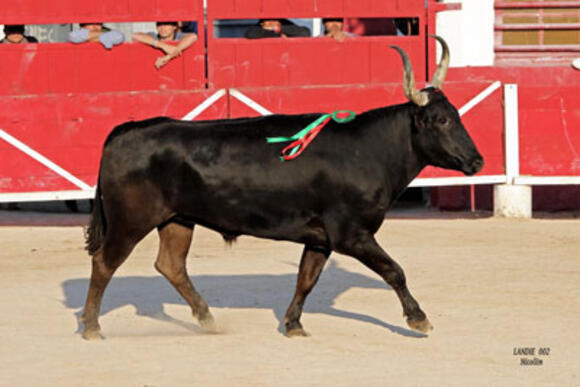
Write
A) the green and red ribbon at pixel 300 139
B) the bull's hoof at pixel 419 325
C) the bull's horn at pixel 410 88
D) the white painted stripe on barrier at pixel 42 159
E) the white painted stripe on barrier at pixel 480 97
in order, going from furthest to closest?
the white painted stripe on barrier at pixel 480 97 → the white painted stripe on barrier at pixel 42 159 → the green and red ribbon at pixel 300 139 → the bull's horn at pixel 410 88 → the bull's hoof at pixel 419 325

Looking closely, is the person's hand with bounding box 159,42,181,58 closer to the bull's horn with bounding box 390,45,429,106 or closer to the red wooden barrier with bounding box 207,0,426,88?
the red wooden barrier with bounding box 207,0,426,88

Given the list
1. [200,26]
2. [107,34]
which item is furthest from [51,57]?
[200,26]

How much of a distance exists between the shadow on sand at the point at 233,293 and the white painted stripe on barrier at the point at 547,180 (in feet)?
12.3

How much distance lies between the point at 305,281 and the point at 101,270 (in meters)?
1.14

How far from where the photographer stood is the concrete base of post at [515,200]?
12.8 metres

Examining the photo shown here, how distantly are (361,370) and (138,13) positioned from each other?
25.3 ft

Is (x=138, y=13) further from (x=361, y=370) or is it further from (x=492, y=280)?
(x=361, y=370)

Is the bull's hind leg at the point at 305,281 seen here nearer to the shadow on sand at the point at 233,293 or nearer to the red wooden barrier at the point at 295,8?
the shadow on sand at the point at 233,293

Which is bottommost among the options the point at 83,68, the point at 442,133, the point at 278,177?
the point at 278,177

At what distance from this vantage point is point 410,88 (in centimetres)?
685

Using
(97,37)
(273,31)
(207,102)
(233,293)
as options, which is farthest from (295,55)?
(233,293)

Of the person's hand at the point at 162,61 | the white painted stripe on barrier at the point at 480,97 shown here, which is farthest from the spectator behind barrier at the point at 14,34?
the white painted stripe on barrier at the point at 480,97

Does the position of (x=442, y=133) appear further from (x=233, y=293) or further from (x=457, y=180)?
(x=457, y=180)

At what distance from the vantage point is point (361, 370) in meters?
6.02
